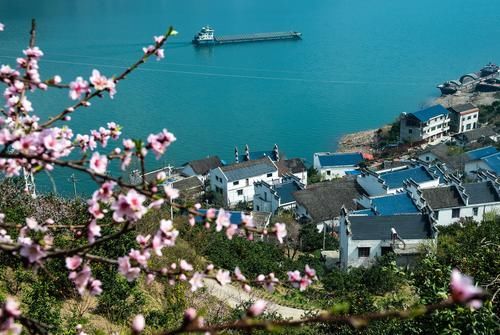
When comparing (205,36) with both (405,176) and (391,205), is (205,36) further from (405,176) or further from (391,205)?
(391,205)

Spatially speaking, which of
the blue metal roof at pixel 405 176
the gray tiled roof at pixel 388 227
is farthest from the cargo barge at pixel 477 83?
the gray tiled roof at pixel 388 227

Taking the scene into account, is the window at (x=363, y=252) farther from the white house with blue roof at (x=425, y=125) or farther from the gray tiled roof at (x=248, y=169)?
the white house with blue roof at (x=425, y=125)

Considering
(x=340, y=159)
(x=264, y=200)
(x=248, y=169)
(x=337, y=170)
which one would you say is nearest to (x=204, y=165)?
(x=248, y=169)

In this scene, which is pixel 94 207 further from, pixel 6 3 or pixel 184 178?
pixel 6 3

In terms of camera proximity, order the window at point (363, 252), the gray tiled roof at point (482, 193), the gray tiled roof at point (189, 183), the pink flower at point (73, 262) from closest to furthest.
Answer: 1. the pink flower at point (73, 262)
2. the window at point (363, 252)
3. the gray tiled roof at point (482, 193)
4. the gray tiled roof at point (189, 183)

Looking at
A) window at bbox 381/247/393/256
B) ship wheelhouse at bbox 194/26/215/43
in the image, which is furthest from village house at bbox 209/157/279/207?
ship wheelhouse at bbox 194/26/215/43

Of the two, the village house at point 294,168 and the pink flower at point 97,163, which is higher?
the pink flower at point 97,163
